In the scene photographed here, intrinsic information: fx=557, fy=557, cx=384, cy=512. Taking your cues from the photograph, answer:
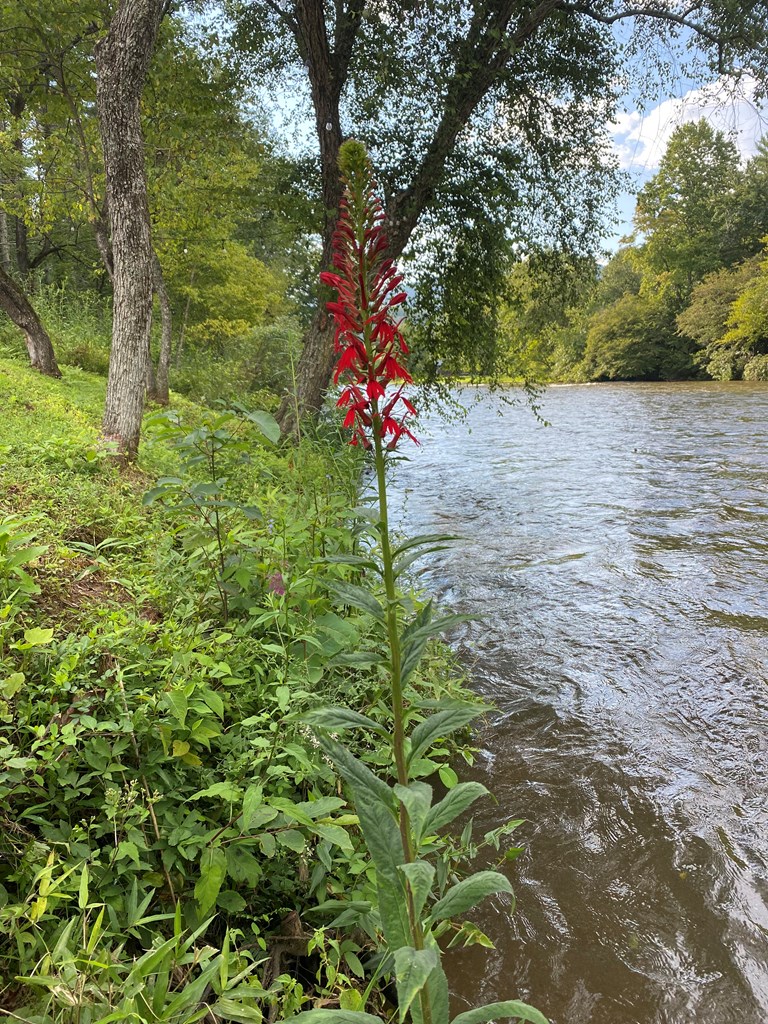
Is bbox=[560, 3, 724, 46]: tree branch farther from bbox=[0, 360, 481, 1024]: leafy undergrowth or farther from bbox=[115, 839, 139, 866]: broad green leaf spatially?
bbox=[115, 839, 139, 866]: broad green leaf

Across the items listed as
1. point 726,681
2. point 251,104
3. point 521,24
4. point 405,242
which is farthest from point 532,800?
point 251,104

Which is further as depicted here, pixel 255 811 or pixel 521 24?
pixel 521 24

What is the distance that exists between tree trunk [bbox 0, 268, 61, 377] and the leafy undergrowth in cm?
777

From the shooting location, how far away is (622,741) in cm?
329

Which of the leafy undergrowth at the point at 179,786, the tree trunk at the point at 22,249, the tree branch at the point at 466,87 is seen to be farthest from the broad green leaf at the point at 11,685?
the tree trunk at the point at 22,249

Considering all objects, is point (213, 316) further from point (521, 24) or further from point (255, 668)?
point (255, 668)

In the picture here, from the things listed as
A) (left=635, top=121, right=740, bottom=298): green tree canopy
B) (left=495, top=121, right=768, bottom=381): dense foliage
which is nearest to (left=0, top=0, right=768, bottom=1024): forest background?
(left=495, top=121, right=768, bottom=381): dense foliage

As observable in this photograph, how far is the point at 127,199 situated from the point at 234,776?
517 cm

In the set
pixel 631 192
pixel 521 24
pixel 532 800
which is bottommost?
pixel 532 800

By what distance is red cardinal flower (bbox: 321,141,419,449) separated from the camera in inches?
49.6

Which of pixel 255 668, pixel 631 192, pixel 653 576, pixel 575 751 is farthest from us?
pixel 631 192

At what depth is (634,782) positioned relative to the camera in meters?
2.95

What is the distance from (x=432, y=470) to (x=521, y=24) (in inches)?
275

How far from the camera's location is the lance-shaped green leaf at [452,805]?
1158 mm
